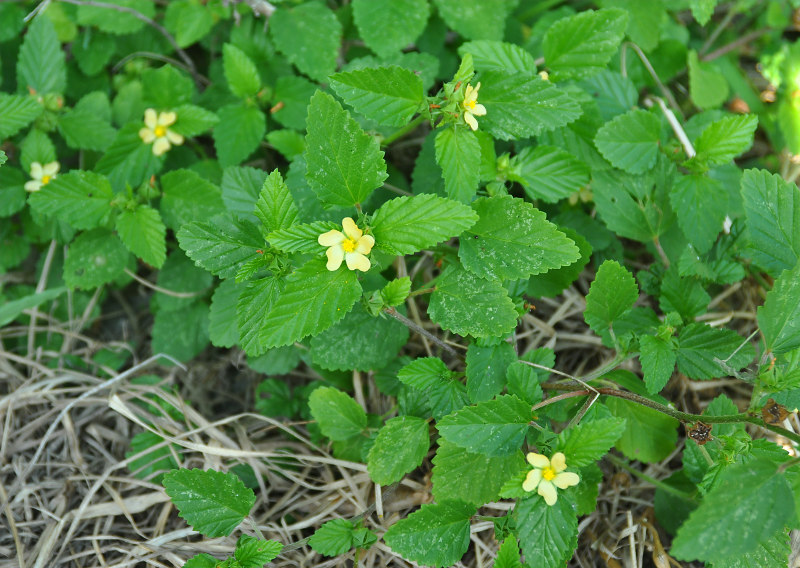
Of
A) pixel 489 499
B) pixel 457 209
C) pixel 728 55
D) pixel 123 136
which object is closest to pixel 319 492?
pixel 489 499

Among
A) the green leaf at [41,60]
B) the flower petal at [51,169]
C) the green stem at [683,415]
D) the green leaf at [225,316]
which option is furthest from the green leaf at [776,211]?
the green leaf at [41,60]

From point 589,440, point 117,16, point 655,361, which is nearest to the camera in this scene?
point 589,440

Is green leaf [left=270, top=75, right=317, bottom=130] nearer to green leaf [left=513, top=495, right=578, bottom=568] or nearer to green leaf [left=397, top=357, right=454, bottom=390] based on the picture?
green leaf [left=397, top=357, right=454, bottom=390]

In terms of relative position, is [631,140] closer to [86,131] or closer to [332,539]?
[332,539]

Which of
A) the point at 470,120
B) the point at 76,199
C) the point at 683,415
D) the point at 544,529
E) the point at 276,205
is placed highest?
the point at 470,120

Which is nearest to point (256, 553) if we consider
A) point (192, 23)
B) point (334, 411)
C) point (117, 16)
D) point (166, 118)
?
point (334, 411)

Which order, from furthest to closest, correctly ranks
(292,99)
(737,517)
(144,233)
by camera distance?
(292,99)
(144,233)
(737,517)

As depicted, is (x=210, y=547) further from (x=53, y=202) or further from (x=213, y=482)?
(x=53, y=202)
